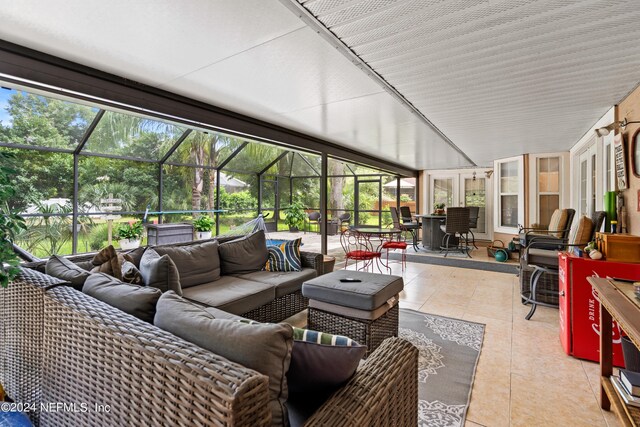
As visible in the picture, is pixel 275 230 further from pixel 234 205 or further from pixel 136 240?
pixel 136 240

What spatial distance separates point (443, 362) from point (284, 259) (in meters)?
1.82

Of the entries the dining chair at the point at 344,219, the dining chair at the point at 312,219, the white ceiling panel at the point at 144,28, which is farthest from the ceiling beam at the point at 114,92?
the dining chair at the point at 344,219

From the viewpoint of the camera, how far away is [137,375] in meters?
0.87

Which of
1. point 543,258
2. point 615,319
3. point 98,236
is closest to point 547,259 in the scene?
point 543,258

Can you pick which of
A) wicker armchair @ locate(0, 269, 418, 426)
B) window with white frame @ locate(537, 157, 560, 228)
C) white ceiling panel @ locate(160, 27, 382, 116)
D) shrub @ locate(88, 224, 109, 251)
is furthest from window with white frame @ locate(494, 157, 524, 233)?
shrub @ locate(88, 224, 109, 251)

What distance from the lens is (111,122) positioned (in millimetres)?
4438

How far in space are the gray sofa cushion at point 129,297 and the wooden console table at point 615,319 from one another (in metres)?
1.93

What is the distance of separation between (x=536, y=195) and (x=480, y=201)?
2912 mm

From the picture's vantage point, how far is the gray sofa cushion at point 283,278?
2.95m

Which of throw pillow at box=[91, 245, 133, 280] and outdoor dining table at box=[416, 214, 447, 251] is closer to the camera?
throw pillow at box=[91, 245, 133, 280]

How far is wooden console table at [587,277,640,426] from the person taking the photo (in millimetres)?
1325

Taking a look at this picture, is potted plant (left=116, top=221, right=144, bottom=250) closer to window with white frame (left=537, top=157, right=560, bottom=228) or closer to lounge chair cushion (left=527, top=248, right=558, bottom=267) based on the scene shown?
lounge chair cushion (left=527, top=248, right=558, bottom=267)

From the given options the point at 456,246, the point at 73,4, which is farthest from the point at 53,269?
the point at 456,246

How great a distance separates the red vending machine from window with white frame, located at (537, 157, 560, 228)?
4.94 m
